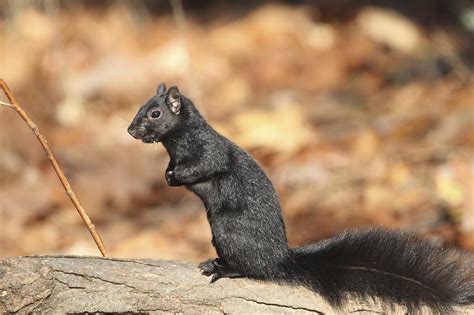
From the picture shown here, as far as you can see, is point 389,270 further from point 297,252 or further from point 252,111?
point 252,111

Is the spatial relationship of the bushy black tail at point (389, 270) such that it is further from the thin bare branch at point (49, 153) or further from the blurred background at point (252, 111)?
the thin bare branch at point (49, 153)

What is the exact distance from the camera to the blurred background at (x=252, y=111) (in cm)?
664

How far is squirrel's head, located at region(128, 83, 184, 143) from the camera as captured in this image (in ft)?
12.1

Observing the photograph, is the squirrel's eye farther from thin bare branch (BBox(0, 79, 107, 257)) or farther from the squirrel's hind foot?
the squirrel's hind foot

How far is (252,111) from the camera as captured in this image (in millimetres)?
9305

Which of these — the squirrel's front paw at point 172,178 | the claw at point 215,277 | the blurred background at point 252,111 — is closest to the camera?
the claw at point 215,277

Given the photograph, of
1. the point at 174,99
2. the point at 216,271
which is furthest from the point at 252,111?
the point at 216,271

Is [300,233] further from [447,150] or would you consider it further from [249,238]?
[249,238]

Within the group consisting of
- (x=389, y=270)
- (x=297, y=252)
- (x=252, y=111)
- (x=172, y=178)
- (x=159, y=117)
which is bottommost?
(x=389, y=270)

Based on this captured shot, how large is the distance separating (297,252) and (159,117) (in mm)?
808

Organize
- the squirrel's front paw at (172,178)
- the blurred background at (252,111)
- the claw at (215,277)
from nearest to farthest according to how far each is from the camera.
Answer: the claw at (215,277), the squirrel's front paw at (172,178), the blurred background at (252,111)

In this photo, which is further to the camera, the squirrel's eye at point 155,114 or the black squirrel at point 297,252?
the squirrel's eye at point 155,114

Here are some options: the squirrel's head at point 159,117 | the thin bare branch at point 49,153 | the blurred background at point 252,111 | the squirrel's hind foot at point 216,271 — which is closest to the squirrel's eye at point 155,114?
the squirrel's head at point 159,117

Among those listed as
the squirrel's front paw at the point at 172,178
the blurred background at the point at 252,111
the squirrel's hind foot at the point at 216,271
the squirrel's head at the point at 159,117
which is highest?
the blurred background at the point at 252,111
